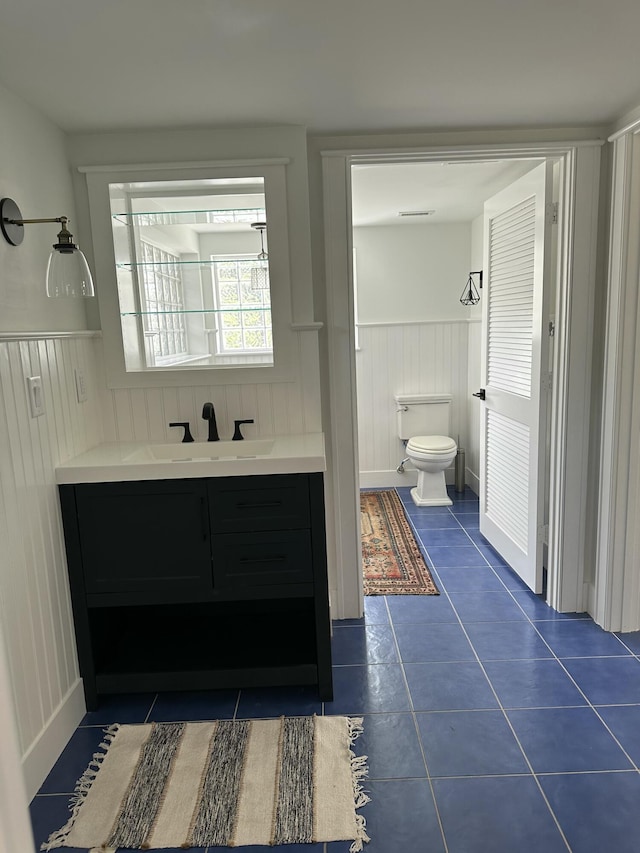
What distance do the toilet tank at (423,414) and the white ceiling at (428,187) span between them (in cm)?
142

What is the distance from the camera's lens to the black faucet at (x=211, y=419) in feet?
8.25

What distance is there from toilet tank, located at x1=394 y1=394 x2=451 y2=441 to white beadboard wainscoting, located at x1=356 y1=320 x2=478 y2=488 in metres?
0.10

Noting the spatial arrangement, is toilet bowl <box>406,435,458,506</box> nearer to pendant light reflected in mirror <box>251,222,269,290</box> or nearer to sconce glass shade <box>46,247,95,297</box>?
pendant light reflected in mirror <box>251,222,269,290</box>

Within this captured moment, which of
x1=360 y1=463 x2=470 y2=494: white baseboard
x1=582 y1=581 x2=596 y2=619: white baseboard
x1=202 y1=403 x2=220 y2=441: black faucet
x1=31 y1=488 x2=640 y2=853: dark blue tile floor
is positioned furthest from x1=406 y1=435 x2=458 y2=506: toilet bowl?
x1=202 y1=403 x2=220 y2=441: black faucet

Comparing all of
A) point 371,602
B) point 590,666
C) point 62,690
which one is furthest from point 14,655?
point 590,666

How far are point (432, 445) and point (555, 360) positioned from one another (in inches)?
72.6

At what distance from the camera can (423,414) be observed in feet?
16.1

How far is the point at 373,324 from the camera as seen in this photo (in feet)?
16.0

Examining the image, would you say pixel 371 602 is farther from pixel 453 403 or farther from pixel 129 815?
pixel 453 403

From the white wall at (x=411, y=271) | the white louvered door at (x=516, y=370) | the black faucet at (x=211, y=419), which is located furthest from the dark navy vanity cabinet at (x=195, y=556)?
the white wall at (x=411, y=271)

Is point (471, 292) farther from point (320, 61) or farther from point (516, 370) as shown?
point (320, 61)

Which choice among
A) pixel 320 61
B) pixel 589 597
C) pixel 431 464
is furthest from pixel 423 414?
pixel 320 61

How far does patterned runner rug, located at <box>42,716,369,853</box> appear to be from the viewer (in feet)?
5.54

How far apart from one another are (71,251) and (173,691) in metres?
1.67
